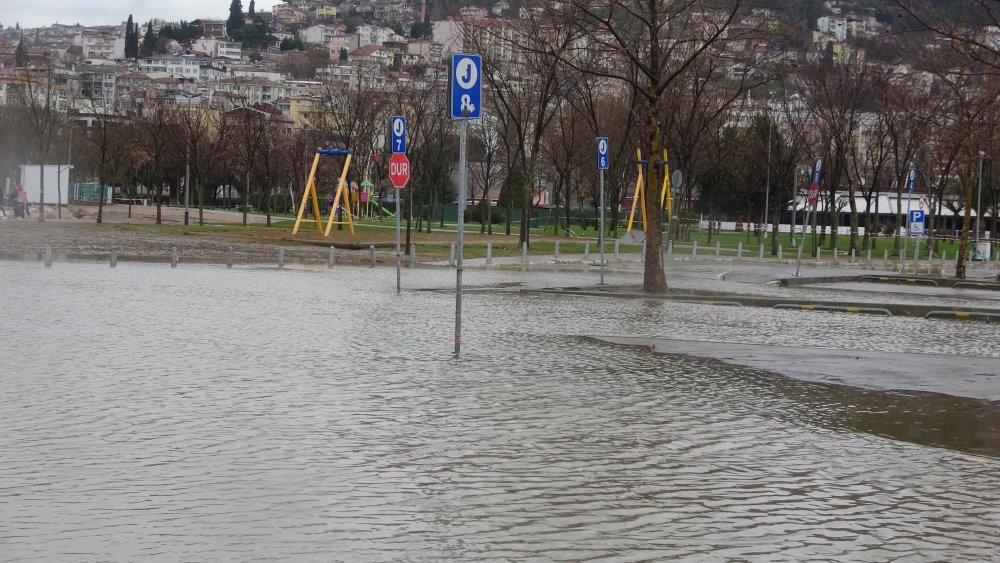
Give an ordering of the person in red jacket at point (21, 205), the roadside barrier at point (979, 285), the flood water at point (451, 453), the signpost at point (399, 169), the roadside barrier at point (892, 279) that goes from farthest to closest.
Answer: the person in red jacket at point (21, 205)
the roadside barrier at point (892, 279)
the roadside barrier at point (979, 285)
the signpost at point (399, 169)
the flood water at point (451, 453)

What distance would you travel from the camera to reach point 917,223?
43.7m

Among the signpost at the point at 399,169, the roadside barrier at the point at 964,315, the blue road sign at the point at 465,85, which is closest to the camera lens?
the blue road sign at the point at 465,85

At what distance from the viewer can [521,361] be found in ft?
47.8

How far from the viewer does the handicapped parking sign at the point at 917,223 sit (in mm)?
43284

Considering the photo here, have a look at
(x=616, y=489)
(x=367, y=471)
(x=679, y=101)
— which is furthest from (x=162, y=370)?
(x=679, y=101)

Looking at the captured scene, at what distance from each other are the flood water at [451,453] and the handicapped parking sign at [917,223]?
89.1 feet

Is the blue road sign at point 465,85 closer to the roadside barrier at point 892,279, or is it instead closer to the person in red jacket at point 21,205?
the roadside barrier at point 892,279

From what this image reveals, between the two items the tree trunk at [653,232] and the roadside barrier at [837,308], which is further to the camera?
the tree trunk at [653,232]

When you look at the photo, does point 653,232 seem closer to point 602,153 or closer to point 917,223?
point 602,153

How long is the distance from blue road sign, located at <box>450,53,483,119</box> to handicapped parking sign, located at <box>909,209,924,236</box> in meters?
31.7

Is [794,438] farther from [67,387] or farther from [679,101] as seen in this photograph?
[679,101]

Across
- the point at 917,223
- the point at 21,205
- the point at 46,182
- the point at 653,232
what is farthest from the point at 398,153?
the point at 46,182

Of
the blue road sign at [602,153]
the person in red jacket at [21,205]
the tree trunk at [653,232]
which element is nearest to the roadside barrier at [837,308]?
the tree trunk at [653,232]

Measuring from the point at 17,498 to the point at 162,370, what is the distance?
18.5 ft
